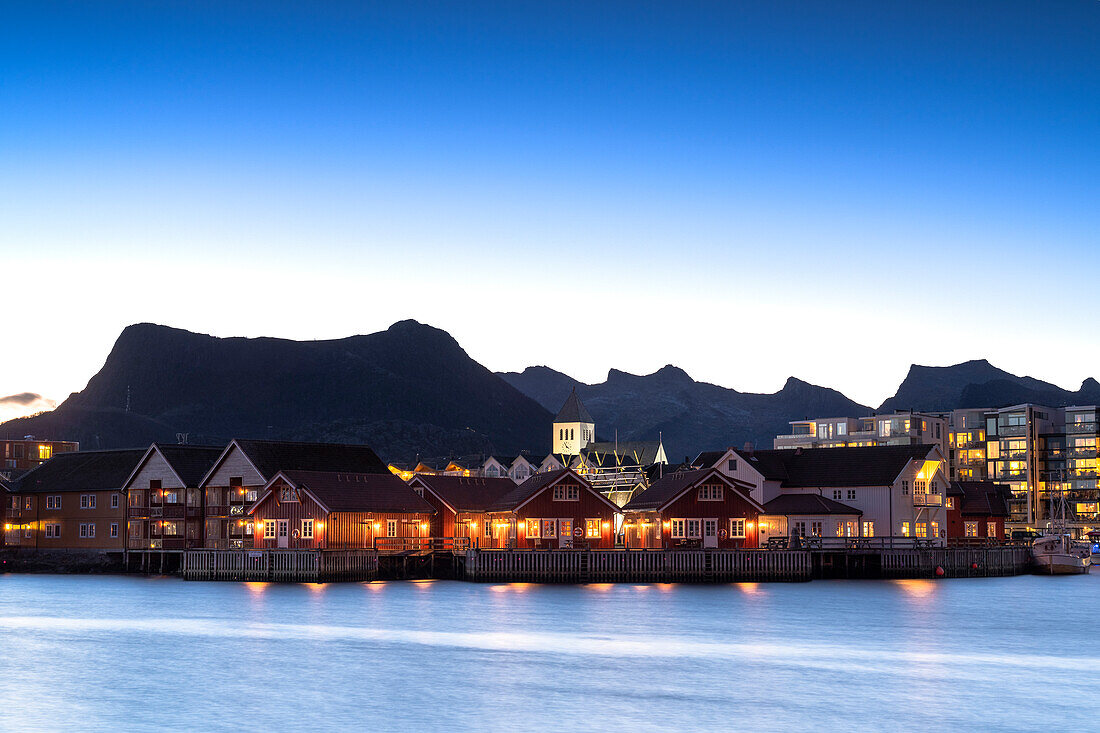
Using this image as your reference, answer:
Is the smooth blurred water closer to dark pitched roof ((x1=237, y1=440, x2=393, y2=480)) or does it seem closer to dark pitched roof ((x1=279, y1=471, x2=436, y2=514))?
dark pitched roof ((x1=279, y1=471, x2=436, y2=514))

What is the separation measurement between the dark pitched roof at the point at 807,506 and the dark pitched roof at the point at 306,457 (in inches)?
1176

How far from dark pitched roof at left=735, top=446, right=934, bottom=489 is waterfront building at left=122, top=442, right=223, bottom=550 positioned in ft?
→ 141

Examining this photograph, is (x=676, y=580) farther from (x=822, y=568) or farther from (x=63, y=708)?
(x=63, y=708)

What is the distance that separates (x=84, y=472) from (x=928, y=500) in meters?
70.4

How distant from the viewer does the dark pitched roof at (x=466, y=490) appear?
94.0 meters

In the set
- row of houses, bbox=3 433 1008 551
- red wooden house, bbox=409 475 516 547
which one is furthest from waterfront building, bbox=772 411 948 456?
red wooden house, bbox=409 475 516 547

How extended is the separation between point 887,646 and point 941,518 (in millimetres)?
49168

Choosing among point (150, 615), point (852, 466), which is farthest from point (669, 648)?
point (852, 466)

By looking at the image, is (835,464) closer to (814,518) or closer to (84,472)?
(814,518)

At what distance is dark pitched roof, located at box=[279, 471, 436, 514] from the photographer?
84.6 m

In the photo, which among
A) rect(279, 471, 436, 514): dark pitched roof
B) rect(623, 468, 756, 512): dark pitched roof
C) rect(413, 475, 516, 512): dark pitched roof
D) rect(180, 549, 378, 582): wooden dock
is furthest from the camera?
rect(413, 475, 516, 512): dark pitched roof

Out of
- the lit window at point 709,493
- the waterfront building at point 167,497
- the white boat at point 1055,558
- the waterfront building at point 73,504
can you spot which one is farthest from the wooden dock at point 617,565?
the waterfront building at point 73,504

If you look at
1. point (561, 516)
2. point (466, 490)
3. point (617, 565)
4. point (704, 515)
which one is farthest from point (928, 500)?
point (466, 490)

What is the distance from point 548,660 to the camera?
47.6m
